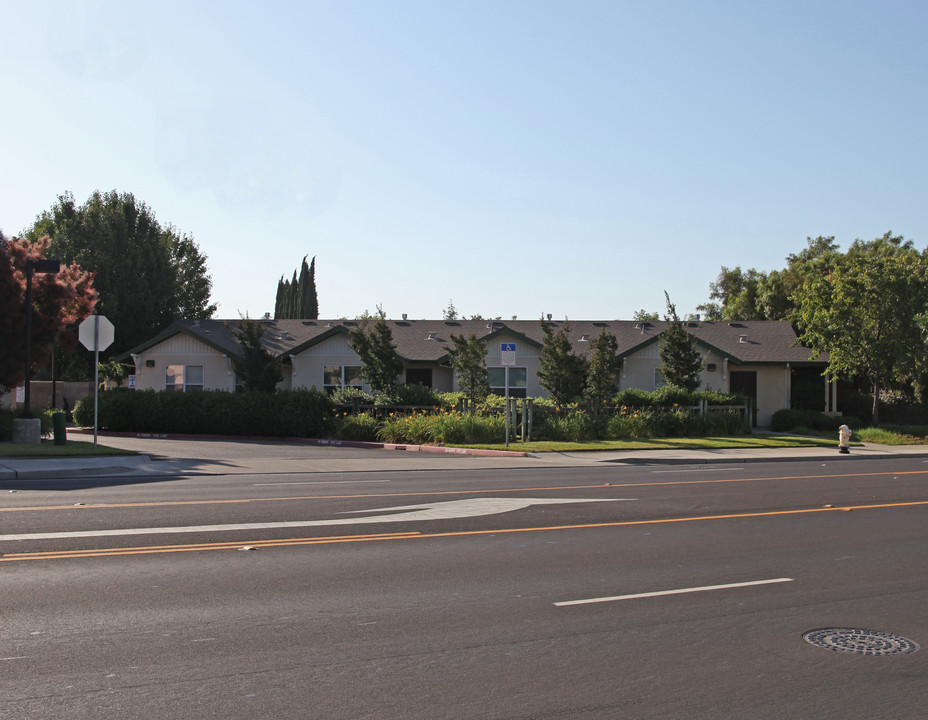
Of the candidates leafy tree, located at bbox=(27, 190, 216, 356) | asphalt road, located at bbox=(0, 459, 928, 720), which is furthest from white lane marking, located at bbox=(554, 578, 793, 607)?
leafy tree, located at bbox=(27, 190, 216, 356)

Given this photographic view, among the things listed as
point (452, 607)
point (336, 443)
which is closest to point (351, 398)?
point (336, 443)

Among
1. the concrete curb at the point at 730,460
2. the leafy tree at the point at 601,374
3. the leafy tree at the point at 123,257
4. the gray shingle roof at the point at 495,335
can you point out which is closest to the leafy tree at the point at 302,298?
the leafy tree at the point at 123,257

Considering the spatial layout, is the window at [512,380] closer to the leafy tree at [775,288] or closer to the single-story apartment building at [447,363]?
the single-story apartment building at [447,363]

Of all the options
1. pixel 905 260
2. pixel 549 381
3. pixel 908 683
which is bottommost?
pixel 908 683

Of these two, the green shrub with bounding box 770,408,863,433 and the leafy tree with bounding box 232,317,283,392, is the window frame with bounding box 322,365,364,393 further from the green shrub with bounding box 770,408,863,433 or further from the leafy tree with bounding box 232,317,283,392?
the green shrub with bounding box 770,408,863,433

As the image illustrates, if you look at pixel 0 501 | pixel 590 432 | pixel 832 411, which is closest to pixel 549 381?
pixel 590 432

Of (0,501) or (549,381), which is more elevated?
(549,381)

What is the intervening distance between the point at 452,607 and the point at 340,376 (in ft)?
97.8

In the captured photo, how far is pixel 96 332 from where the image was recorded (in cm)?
2066

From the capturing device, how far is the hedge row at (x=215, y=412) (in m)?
28.6

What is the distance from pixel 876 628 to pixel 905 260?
36623mm

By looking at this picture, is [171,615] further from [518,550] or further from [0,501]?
[0,501]

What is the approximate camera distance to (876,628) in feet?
21.4

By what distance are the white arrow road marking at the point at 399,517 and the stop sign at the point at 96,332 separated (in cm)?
1186
